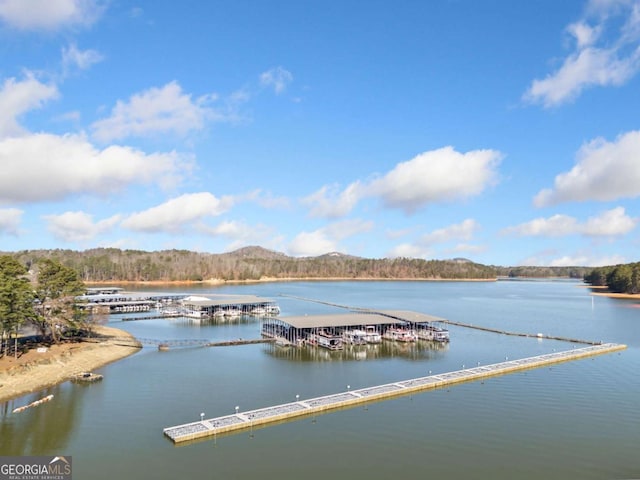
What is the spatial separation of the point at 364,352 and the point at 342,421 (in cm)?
2239

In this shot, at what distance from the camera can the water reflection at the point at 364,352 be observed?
4875 centimetres

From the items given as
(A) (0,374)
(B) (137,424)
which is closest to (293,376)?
(B) (137,424)

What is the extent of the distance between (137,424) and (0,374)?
52.4 ft

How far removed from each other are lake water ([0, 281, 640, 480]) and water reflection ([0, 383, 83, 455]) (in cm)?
10

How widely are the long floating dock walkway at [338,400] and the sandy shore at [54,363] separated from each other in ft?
53.0

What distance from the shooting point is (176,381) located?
37906mm

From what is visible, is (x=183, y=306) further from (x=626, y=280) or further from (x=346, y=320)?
(x=626, y=280)

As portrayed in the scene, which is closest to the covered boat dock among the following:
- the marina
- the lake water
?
the lake water

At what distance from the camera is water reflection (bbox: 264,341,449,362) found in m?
48.8

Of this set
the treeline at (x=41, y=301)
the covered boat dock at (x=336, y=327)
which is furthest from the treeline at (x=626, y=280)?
the treeline at (x=41, y=301)

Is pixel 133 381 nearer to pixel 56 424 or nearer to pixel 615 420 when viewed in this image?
pixel 56 424

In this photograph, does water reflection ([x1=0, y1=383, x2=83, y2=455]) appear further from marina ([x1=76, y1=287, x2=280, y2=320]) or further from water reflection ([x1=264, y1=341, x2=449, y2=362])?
marina ([x1=76, y1=287, x2=280, y2=320])

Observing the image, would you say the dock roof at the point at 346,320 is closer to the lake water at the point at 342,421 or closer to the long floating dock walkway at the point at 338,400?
the lake water at the point at 342,421

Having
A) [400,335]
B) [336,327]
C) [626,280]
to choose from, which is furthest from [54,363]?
[626,280]
